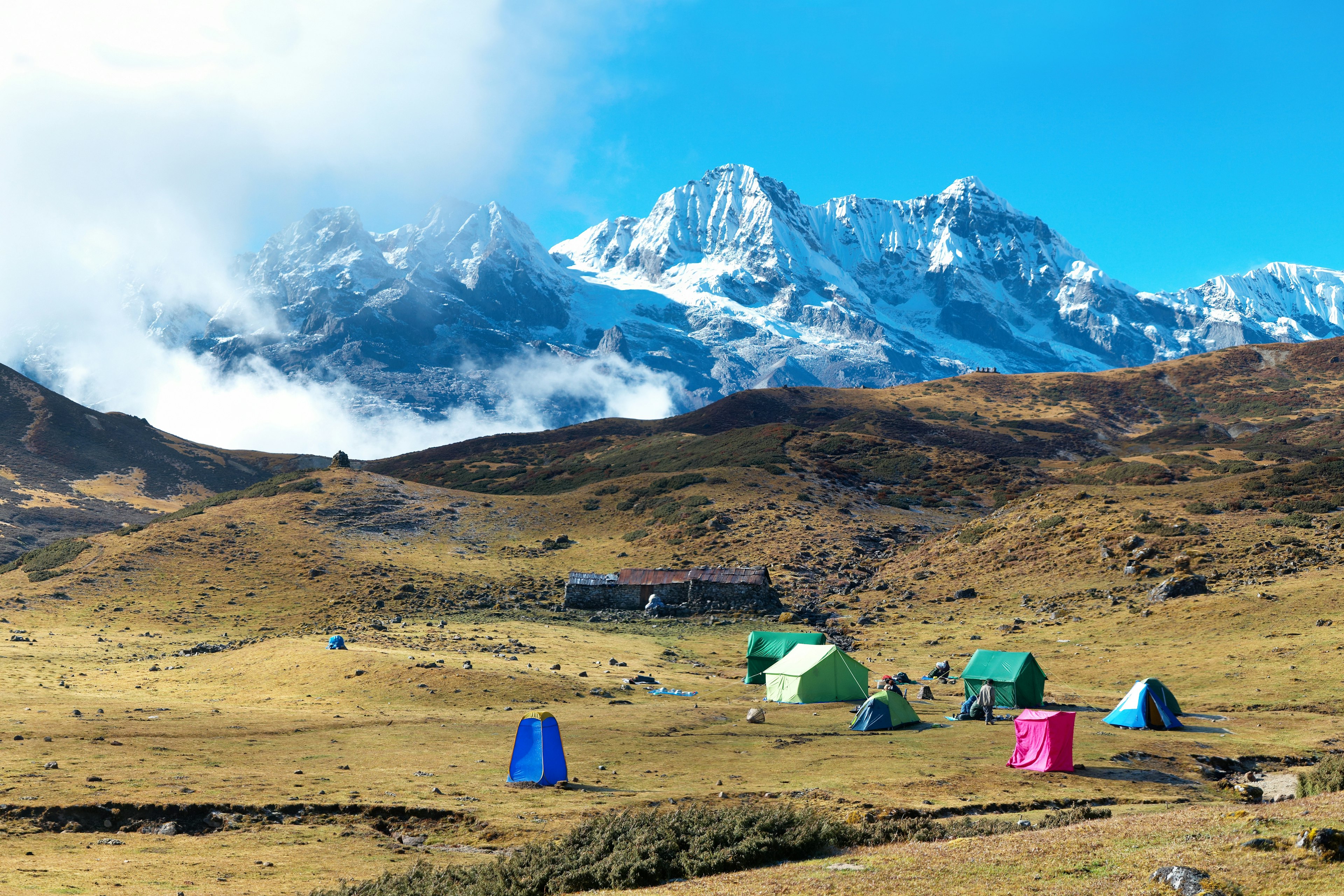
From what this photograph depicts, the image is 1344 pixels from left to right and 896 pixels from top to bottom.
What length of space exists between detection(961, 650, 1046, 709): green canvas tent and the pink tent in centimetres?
901

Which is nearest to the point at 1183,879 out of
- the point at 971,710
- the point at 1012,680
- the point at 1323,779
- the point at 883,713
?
the point at 1323,779

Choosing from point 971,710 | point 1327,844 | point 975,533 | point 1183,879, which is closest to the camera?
point 1183,879

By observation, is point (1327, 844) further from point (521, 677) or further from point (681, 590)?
point (681, 590)

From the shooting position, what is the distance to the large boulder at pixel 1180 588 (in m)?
53.7

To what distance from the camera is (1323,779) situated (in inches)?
817

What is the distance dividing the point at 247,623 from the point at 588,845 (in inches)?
2055

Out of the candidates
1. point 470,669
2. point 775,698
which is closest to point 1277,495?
point 775,698

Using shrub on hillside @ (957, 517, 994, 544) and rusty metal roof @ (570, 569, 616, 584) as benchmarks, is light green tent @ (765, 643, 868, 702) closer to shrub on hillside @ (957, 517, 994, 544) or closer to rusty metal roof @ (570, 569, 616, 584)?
rusty metal roof @ (570, 569, 616, 584)

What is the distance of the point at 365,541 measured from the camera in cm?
8719

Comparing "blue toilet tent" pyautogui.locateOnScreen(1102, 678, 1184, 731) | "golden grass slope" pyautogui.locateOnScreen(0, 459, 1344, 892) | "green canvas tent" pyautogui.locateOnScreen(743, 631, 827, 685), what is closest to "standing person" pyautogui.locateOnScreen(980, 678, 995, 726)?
Result: "golden grass slope" pyautogui.locateOnScreen(0, 459, 1344, 892)

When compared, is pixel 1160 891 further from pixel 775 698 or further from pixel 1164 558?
pixel 1164 558

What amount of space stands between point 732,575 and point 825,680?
29.0 metres

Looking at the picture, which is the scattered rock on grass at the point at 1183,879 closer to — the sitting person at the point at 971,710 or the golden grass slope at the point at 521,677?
the golden grass slope at the point at 521,677

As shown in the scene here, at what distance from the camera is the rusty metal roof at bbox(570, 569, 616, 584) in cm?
7112
